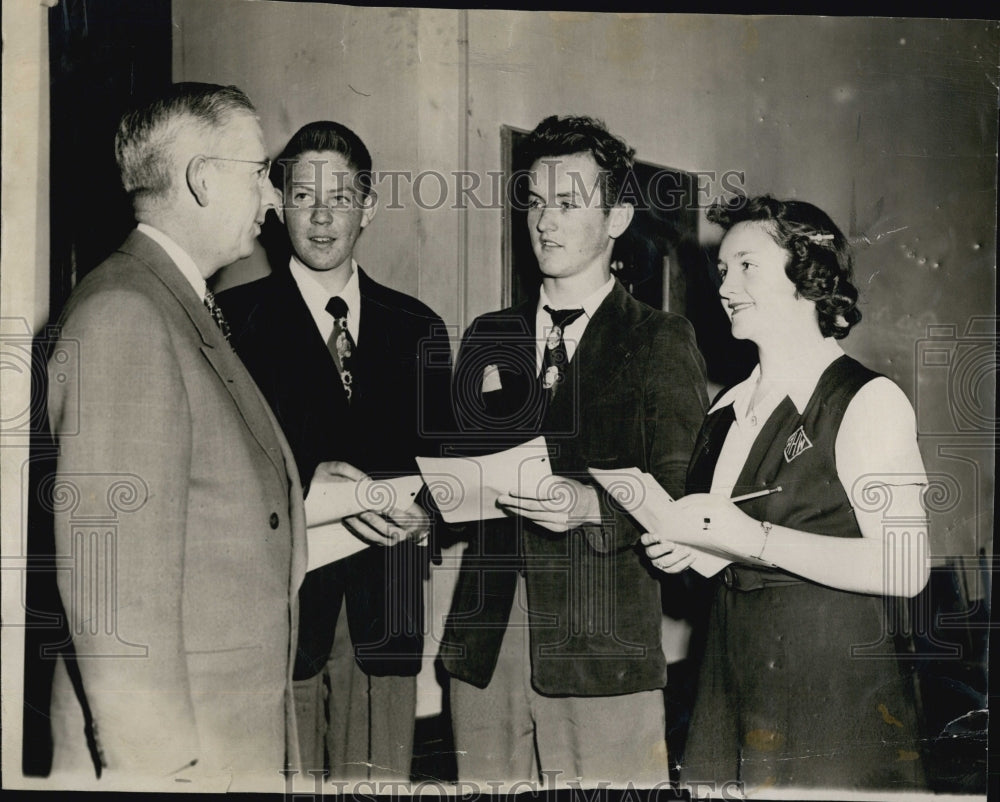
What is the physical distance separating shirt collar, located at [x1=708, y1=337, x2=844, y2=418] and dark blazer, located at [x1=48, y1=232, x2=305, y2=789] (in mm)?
1243

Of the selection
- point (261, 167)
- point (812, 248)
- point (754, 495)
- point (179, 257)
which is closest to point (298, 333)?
point (179, 257)

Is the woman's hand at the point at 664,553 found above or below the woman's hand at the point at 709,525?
below

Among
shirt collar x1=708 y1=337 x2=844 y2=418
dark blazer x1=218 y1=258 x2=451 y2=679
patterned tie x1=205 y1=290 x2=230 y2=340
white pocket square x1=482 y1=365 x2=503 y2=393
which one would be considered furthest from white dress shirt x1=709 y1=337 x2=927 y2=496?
patterned tie x1=205 y1=290 x2=230 y2=340

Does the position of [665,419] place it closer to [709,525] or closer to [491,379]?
[709,525]

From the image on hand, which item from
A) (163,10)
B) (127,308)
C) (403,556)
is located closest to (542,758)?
(403,556)

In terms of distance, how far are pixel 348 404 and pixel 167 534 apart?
23.2 inches

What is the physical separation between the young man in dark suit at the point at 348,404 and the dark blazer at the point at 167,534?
8 centimetres

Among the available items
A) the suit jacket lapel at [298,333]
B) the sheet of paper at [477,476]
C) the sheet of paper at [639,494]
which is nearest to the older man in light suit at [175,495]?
the suit jacket lapel at [298,333]

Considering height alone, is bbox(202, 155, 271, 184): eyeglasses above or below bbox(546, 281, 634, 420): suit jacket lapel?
above

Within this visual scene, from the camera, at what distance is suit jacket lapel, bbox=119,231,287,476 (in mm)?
2506

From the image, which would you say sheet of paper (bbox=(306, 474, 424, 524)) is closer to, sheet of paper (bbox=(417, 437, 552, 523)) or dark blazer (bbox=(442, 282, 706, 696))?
sheet of paper (bbox=(417, 437, 552, 523))

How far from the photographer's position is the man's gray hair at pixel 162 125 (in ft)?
8.73

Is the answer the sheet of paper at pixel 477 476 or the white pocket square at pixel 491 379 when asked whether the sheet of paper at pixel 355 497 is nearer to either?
the sheet of paper at pixel 477 476

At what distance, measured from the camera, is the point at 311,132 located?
2723 millimetres
